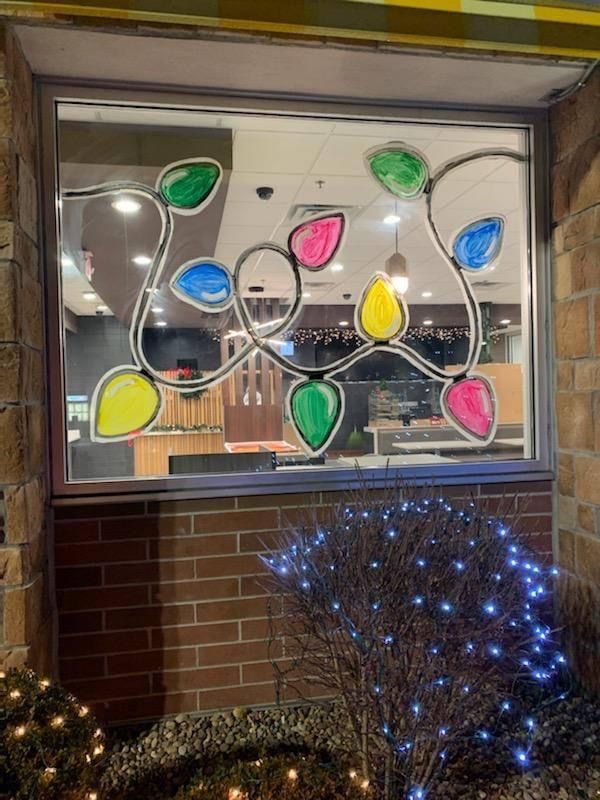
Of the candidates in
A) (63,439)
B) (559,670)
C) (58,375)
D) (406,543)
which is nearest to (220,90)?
(58,375)

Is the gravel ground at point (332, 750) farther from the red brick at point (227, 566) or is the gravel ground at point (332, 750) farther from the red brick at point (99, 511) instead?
the red brick at point (99, 511)

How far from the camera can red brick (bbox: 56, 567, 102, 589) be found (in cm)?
229

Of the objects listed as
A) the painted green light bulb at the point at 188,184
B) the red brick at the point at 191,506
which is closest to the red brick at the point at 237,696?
the red brick at the point at 191,506

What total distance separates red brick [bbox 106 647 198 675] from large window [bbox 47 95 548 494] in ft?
2.42

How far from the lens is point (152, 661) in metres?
2.35

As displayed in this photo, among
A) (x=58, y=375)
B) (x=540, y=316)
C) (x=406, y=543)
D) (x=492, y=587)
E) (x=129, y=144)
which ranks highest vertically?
(x=129, y=144)

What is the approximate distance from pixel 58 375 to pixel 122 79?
122 cm

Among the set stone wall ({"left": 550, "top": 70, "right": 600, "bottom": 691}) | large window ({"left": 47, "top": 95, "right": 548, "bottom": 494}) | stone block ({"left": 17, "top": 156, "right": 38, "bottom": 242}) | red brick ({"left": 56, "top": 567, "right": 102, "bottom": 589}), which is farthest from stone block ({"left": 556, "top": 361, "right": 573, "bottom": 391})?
stone block ({"left": 17, "top": 156, "right": 38, "bottom": 242})

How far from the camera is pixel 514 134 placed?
2676 millimetres

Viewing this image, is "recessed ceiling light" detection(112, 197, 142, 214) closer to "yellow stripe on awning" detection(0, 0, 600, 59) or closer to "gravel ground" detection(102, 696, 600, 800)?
"yellow stripe on awning" detection(0, 0, 600, 59)

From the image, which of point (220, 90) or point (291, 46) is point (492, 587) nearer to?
point (291, 46)

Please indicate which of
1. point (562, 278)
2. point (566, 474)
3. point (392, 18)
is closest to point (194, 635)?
point (566, 474)

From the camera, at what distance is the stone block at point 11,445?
187cm

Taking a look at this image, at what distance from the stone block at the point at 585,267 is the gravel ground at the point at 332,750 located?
1.76 m
